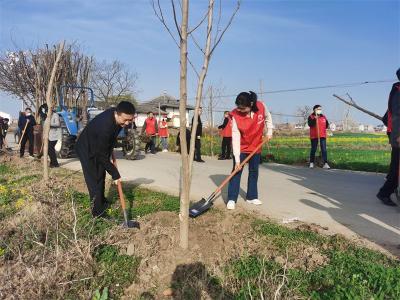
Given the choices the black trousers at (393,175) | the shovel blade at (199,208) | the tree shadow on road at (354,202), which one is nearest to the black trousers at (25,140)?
the tree shadow on road at (354,202)

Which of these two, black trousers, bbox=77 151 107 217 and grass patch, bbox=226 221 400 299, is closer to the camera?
grass patch, bbox=226 221 400 299

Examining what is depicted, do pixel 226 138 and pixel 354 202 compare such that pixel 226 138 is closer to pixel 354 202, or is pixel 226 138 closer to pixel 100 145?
pixel 354 202

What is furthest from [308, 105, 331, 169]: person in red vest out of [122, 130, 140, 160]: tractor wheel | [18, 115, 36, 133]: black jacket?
[18, 115, 36, 133]: black jacket

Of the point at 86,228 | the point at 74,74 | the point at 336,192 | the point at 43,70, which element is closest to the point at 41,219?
the point at 86,228

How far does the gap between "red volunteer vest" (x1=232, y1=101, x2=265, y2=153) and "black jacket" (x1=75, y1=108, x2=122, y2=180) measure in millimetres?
1759

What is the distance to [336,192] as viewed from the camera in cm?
743

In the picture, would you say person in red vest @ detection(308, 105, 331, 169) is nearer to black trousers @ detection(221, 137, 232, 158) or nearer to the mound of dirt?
black trousers @ detection(221, 137, 232, 158)

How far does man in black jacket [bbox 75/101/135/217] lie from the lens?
17.0 ft

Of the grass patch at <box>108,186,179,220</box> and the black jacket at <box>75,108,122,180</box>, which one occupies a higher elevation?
the black jacket at <box>75,108,122,180</box>

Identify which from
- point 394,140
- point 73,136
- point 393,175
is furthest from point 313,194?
point 73,136

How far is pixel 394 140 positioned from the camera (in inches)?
225

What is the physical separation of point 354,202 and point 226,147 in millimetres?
8209

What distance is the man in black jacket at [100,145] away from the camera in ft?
17.0

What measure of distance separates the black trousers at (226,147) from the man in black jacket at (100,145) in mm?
8717
